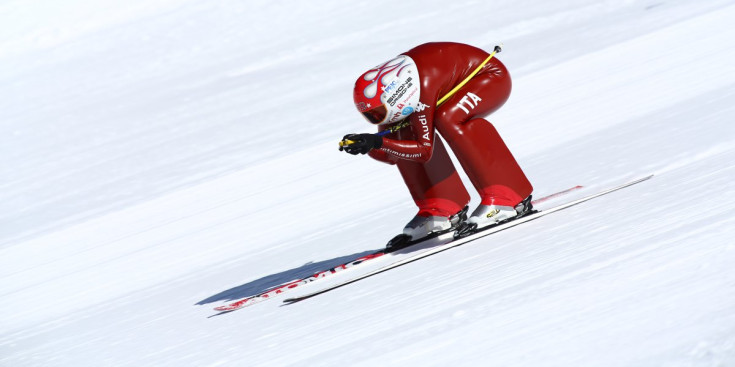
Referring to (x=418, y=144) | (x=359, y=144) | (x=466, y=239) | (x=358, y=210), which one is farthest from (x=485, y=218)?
(x=358, y=210)

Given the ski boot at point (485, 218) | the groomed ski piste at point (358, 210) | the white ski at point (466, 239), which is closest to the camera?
Result: the groomed ski piste at point (358, 210)

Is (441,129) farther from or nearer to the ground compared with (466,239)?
farther from the ground

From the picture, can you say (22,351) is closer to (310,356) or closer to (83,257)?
(310,356)

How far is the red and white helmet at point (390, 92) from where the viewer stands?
6.47m

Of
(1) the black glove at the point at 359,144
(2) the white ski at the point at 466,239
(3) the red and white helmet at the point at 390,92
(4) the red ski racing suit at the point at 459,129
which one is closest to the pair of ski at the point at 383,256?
(2) the white ski at the point at 466,239

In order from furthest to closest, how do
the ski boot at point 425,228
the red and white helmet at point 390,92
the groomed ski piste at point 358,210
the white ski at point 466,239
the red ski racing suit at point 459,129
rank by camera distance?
the ski boot at point 425,228 < the red ski racing suit at point 459,129 < the red and white helmet at point 390,92 < the white ski at point 466,239 < the groomed ski piste at point 358,210

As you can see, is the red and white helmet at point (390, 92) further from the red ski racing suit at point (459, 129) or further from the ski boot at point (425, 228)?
the ski boot at point (425, 228)

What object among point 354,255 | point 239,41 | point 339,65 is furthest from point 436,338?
point 239,41

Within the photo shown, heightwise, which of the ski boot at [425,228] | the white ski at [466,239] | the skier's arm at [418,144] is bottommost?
the white ski at [466,239]

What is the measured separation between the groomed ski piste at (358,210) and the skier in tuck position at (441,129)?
0.47 meters

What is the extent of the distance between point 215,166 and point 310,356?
10.2m

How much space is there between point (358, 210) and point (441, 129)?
265 centimetres

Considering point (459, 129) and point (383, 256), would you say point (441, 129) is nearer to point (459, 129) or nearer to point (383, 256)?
point (459, 129)

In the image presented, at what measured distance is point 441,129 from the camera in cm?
668
